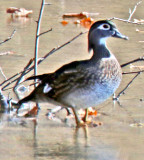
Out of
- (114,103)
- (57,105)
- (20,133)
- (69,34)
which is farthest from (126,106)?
(69,34)

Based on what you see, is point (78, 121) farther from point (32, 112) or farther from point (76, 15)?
point (76, 15)

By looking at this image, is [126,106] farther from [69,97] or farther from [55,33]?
[55,33]

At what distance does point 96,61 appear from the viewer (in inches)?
237

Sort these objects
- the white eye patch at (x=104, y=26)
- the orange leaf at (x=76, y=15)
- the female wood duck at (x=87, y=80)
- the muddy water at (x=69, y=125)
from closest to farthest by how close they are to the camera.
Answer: the muddy water at (x=69, y=125), the female wood duck at (x=87, y=80), the white eye patch at (x=104, y=26), the orange leaf at (x=76, y=15)

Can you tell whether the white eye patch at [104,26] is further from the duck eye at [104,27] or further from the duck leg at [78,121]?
the duck leg at [78,121]

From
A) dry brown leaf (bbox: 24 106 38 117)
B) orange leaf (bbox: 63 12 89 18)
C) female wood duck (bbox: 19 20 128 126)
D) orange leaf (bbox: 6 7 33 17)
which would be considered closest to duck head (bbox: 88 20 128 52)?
female wood duck (bbox: 19 20 128 126)

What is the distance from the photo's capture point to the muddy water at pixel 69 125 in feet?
16.7

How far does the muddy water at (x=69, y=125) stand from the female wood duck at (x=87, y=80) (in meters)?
0.23

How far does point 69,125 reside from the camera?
6039mm

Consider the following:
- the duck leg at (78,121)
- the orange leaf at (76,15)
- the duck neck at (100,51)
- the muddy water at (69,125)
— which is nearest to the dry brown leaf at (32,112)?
the muddy water at (69,125)

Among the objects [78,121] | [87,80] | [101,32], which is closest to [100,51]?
[101,32]

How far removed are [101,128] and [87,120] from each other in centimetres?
36

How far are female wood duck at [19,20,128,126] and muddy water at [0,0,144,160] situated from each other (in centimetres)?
23

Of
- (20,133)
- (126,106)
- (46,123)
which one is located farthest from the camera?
(126,106)
